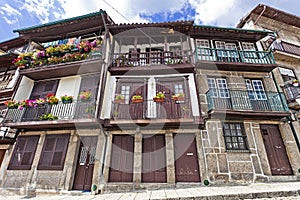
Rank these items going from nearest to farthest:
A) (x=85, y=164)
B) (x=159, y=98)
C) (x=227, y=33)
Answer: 1. (x=85, y=164)
2. (x=159, y=98)
3. (x=227, y=33)

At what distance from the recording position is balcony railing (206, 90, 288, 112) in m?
8.73

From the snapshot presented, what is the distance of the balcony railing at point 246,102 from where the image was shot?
8.73 m

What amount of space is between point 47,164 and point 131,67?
6.76 meters

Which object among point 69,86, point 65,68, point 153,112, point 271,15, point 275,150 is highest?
point 271,15

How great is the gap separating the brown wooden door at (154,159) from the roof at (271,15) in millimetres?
11529

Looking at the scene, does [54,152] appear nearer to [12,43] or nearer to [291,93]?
[12,43]

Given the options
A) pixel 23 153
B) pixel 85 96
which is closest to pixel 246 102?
pixel 85 96

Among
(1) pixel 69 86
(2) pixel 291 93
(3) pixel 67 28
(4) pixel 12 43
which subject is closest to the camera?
(2) pixel 291 93

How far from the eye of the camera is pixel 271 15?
1242cm

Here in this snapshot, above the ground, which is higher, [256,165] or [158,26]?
[158,26]

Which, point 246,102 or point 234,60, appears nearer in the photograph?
point 246,102

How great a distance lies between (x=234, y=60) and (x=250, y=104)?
3.12 m

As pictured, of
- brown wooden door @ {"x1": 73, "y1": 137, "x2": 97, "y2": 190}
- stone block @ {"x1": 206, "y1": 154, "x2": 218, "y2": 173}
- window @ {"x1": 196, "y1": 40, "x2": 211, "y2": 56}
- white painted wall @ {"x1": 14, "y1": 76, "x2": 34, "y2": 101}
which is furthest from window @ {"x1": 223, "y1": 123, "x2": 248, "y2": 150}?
white painted wall @ {"x1": 14, "y1": 76, "x2": 34, "y2": 101}

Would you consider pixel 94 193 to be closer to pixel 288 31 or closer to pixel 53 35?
pixel 53 35
